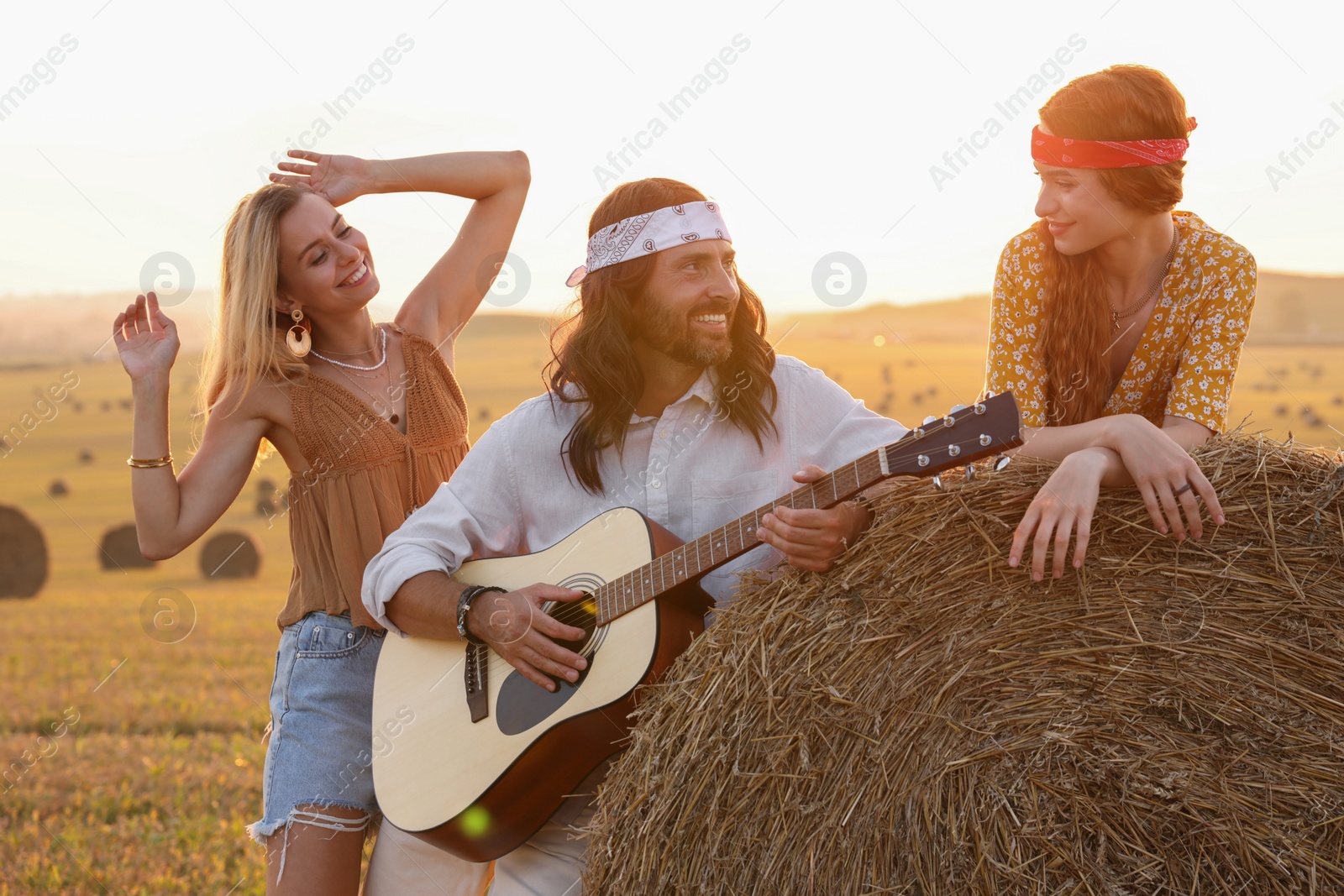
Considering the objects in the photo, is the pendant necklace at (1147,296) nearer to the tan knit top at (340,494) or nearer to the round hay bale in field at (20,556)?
the tan knit top at (340,494)

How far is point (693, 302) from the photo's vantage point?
3.29 meters

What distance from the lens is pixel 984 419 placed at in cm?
224

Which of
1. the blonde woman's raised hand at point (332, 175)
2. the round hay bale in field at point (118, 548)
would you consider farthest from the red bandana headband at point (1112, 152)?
the round hay bale in field at point (118, 548)

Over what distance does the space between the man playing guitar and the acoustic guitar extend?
0.08 metres

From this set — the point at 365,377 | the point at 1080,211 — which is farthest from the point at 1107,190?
the point at 365,377

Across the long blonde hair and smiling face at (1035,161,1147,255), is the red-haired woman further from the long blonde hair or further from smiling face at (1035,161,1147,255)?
the long blonde hair

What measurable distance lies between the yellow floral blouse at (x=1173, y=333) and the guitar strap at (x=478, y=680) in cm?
164

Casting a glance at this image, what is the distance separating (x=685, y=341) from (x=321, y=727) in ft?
5.32

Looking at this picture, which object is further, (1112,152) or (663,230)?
(663,230)

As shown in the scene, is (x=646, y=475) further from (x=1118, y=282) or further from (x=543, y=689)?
(x=1118, y=282)

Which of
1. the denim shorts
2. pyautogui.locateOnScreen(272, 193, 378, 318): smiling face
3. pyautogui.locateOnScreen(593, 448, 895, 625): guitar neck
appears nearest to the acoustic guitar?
pyautogui.locateOnScreen(593, 448, 895, 625): guitar neck

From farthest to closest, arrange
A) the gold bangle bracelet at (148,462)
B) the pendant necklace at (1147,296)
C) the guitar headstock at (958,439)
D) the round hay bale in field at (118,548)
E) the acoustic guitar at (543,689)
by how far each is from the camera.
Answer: the round hay bale in field at (118,548)
the gold bangle bracelet at (148,462)
the pendant necklace at (1147,296)
the acoustic guitar at (543,689)
the guitar headstock at (958,439)

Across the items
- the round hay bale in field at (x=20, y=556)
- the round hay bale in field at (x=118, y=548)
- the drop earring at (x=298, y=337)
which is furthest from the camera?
the round hay bale in field at (x=118, y=548)

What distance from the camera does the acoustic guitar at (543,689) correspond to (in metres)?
2.71
